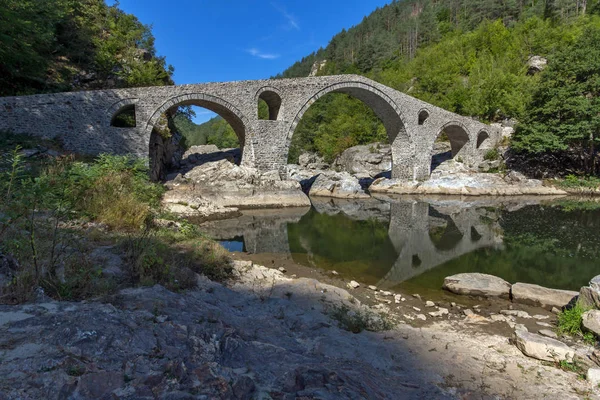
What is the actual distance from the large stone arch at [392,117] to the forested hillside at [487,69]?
6.73m

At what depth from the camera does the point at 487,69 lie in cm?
3269

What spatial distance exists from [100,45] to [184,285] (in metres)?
18.3

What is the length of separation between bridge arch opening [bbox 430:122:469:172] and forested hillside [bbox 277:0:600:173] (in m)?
3.88

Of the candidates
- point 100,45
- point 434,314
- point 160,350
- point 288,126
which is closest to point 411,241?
point 434,314

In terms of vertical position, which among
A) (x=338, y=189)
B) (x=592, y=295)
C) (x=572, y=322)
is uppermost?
(x=338, y=189)

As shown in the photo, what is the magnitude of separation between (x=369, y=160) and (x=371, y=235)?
58.5 ft

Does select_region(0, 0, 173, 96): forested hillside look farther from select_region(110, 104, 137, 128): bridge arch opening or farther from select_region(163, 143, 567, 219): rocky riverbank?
select_region(163, 143, 567, 219): rocky riverbank

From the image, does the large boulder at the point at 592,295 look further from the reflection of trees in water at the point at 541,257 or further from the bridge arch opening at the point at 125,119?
the bridge arch opening at the point at 125,119

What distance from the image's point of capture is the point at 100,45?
1645 cm

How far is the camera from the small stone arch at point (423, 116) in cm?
2246

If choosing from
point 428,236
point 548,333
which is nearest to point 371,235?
point 428,236

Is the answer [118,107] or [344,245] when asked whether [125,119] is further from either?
[344,245]

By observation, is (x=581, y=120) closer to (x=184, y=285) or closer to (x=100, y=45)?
(x=184, y=285)

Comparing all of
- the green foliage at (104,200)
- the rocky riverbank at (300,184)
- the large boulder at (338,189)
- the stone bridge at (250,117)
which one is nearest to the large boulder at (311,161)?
the rocky riverbank at (300,184)
